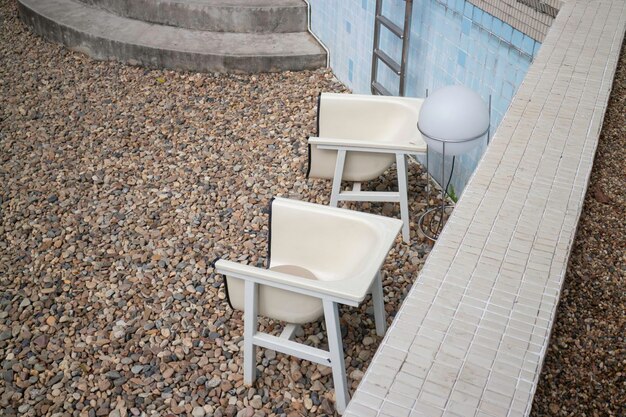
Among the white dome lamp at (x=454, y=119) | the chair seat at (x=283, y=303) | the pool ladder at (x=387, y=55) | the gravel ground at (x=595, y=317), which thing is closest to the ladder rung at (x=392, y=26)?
the pool ladder at (x=387, y=55)

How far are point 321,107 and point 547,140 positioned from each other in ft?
6.18

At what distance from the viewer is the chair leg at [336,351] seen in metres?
3.01

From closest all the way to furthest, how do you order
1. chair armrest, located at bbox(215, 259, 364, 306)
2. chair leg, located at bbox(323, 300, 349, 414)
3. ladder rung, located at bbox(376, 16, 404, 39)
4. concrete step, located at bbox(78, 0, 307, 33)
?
1. chair armrest, located at bbox(215, 259, 364, 306)
2. chair leg, located at bbox(323, 300, 349, 414)
3. ladder rung, located at bbox(376, 16, 404, 39)
4. concrete step, located at bbox(78, 0, 307, 33)

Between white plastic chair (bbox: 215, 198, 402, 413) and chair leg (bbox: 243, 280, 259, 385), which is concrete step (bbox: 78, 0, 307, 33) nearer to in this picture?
white plastic chair (bbox: 215, 198, 402, 413)

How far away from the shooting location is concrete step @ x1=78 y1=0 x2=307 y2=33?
7.39 meters

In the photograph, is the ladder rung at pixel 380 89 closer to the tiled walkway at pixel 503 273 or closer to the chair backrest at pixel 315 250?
the tiled walkway at pixel 503 273

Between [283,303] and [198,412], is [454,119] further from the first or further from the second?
[198,412]

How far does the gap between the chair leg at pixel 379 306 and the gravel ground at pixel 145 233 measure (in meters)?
0.09

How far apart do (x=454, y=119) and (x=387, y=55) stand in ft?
7.84

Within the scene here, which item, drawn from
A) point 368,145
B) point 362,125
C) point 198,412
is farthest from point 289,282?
point 362,125

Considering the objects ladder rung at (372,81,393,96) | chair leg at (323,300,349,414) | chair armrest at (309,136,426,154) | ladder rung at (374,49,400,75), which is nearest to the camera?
chair leg at (323,300,349,414)

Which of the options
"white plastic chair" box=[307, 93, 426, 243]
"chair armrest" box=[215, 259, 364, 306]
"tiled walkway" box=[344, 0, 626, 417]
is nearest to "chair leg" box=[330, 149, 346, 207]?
"white plastic chair" box=[307, 93, 426, 243]

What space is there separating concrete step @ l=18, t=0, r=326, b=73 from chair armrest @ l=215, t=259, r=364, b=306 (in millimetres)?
4256

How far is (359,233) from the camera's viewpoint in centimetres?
329
